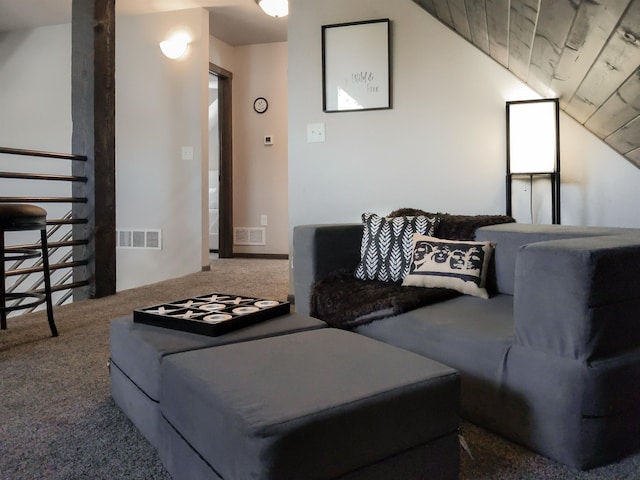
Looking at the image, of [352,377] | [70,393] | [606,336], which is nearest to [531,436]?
[606,336]

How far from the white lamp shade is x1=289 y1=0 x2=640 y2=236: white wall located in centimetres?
23

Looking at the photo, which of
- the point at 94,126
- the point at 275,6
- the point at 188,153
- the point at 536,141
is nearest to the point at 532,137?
the point at 536,141

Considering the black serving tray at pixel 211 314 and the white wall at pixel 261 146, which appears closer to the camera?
the black serving tray at pixel 211 314

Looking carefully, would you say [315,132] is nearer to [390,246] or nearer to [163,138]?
[390,246]

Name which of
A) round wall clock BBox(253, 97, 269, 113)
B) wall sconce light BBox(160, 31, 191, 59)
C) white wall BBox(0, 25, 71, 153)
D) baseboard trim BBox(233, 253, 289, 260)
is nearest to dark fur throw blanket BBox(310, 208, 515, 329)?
wall sconce light BBox(160, 31, 191, 59)

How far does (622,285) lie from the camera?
44.9 inches

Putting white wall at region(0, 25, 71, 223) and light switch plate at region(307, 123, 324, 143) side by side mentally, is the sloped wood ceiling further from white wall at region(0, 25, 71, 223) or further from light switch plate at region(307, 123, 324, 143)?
white wall at region(0, 25, 71, 223)

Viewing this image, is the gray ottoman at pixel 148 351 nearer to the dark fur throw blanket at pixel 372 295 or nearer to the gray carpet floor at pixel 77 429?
the gray carpet floor at pixel 77 429

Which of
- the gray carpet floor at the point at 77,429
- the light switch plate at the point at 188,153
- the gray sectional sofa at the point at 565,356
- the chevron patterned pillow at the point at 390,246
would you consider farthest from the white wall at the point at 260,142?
the gray sectional sofa at the point at 565,356

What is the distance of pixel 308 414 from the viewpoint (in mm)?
822

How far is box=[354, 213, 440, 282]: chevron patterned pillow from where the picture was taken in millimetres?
2066

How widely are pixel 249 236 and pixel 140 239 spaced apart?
133 centimetres

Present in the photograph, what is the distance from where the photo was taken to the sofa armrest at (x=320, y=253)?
2.17 m

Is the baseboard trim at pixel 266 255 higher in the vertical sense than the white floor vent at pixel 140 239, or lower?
lower
